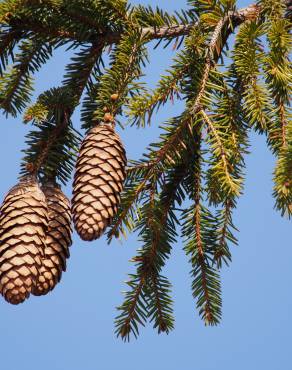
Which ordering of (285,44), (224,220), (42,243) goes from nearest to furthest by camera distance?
(42,243)
(285,44)
(224,220)

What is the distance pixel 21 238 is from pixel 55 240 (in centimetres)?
14

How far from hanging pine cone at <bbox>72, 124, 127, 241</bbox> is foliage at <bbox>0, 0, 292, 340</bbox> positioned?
4.0 inches

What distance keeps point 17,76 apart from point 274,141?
964 millimetres

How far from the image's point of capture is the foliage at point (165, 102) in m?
2.57

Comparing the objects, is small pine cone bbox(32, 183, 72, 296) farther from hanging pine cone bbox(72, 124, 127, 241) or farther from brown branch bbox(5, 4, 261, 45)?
brown branch bbox(5, 4, 261, 45)

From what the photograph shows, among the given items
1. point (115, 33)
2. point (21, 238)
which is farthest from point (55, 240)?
point (115, 33)

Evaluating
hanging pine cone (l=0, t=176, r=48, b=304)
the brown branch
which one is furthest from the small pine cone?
the brown branch

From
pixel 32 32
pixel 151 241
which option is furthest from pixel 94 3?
pixel 151 241

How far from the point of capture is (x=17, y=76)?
2.90 m

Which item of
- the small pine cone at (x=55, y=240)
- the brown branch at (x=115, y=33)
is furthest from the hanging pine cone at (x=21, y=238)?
the brown branch at (x=115, y=33)

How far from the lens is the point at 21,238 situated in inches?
93.0

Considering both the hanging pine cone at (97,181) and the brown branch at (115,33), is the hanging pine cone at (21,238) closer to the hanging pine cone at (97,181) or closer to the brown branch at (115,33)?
the hanging pine cone at (97,181)

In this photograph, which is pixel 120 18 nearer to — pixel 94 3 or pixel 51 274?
pixel 94 3

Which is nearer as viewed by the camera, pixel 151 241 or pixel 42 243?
pixel 42 243
